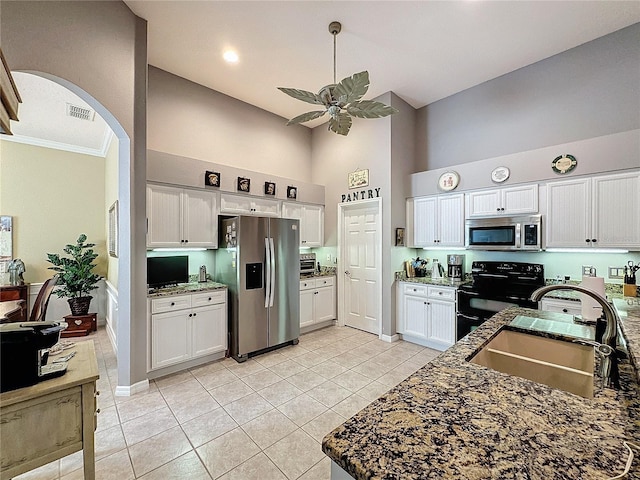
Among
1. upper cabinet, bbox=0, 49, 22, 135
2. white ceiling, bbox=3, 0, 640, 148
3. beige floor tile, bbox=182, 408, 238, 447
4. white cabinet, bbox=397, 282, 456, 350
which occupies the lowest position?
beige floor tile, bbox=182, 408, 238, 447

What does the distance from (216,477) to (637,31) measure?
5722 millimetres

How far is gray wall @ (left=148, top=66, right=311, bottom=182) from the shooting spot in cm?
367

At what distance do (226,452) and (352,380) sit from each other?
1.46 m

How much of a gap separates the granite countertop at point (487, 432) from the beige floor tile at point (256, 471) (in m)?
1.41

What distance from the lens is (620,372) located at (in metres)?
1.10

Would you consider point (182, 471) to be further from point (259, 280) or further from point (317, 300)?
point (317, 300)

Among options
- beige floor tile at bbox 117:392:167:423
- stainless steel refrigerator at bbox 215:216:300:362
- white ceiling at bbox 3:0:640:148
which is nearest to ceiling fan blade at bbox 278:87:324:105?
white ceiling at bbox 3:0:640:148

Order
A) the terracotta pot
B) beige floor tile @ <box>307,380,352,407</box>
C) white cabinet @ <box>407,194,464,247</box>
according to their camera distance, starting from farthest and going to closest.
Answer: the terracotta pot < white cabinet @ <box>407,194,464,247</box> < beige floor tile @ <box>307,380,352,407</box>

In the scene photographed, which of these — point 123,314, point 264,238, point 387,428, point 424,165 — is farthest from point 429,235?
point 123,314

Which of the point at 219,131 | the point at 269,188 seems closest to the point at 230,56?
the point at 219,131

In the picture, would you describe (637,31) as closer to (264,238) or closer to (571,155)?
(571,155)

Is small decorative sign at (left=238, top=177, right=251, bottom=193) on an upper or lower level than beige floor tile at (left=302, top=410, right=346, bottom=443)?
upper

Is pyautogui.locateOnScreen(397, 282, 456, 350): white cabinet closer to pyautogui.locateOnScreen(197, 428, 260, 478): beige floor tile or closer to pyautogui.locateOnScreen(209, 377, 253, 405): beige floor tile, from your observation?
pyautogui.locateOnScreen(209, 377, 253, 405): beige floor tile

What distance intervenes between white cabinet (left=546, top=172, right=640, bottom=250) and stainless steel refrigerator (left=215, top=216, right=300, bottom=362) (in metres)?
3.32
